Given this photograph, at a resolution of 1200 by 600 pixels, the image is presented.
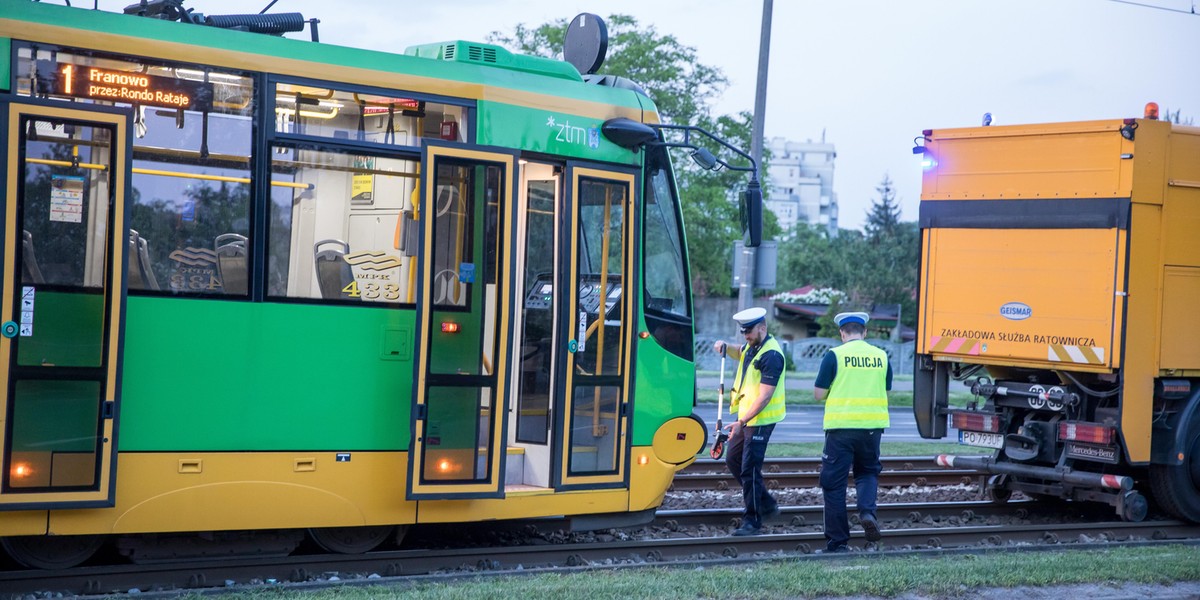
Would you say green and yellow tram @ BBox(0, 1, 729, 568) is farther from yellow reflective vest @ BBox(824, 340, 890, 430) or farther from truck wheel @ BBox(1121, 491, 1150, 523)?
→ truck wheel @ BBox(1121, 491, 1150, 523)

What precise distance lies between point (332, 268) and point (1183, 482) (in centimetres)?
795

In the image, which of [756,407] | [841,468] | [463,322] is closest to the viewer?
[463,322]

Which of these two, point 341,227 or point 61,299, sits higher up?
point 341,227

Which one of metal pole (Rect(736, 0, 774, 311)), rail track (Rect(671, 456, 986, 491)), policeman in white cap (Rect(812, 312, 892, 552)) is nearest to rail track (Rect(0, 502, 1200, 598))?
policeman in white cap (Rect(812, 312, 892, 552))

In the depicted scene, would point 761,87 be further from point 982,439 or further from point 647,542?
point 647,542

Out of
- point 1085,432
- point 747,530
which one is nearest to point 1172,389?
point 1085,432

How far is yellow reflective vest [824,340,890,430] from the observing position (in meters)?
8.59

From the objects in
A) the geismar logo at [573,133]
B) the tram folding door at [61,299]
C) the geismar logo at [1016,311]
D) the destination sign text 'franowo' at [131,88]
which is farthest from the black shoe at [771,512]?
the destination sign text 'franowo' at [131,88]

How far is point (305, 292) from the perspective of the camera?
7.13 m

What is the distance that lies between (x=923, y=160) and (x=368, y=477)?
6.69m

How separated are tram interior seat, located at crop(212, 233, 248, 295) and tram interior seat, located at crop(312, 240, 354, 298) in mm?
439

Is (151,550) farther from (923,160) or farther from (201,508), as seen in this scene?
(923,160)

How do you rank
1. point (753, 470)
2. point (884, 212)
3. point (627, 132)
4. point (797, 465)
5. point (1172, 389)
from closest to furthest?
point (627, 132), point (753, 470), point (1172, 389), point (797, 465), point (884, 212)

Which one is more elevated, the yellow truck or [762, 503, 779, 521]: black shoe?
the yellow truck
